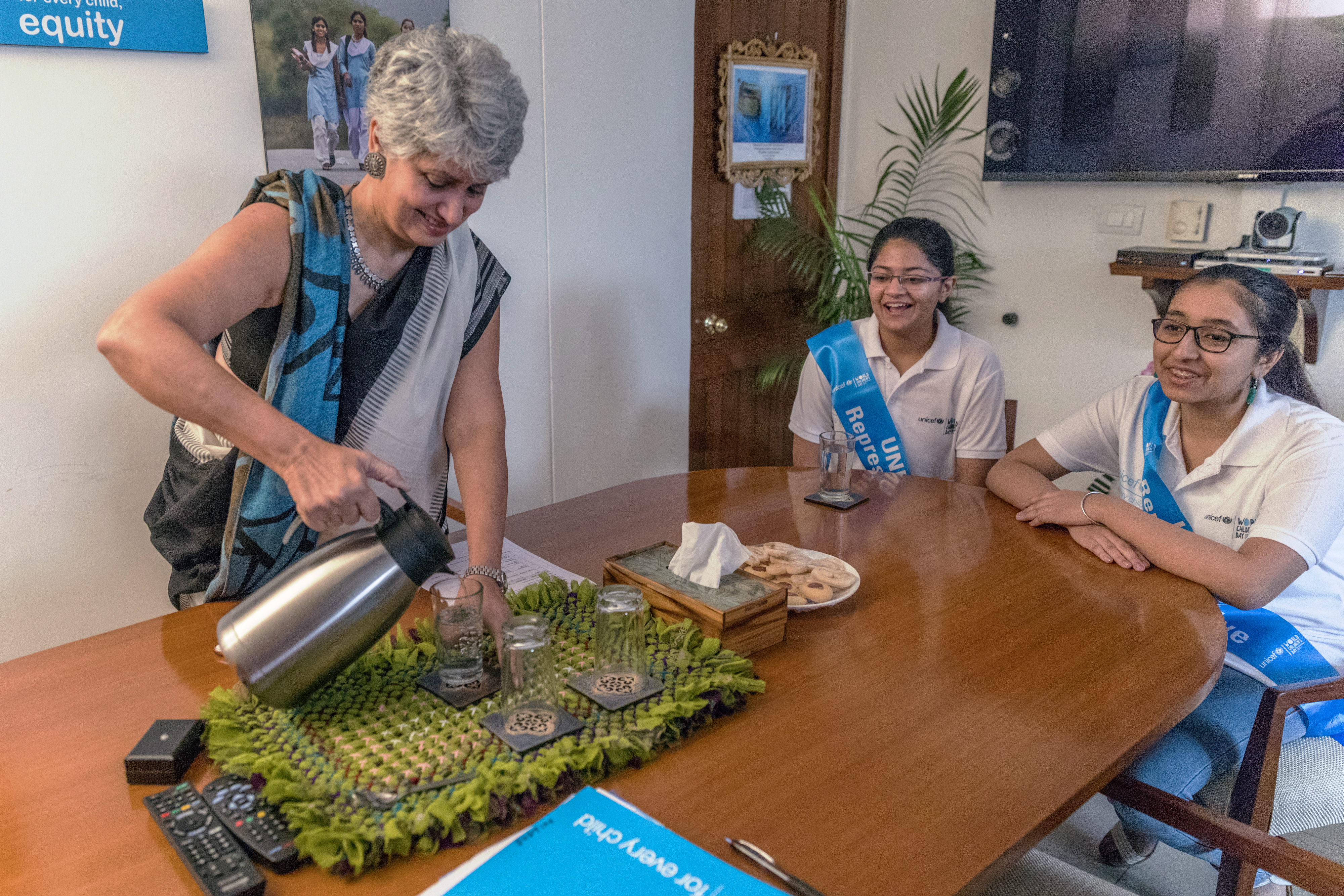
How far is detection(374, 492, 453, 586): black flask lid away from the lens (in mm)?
1005

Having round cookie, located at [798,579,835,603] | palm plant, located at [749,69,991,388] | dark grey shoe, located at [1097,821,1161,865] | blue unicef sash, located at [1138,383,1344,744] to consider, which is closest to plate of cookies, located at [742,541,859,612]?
round cookie, located at [798,579,835,603]

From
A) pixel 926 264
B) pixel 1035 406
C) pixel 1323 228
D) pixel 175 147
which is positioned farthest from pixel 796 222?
pixel 175 147

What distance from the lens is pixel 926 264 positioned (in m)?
2.16

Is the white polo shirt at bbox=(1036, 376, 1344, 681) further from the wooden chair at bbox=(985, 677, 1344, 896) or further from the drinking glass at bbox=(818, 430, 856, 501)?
the drinking glass at bbox=(818, 430, 856, 501)

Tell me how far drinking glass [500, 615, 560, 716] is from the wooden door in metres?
2.22

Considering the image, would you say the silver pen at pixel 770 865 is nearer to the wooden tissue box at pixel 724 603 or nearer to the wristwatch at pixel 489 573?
the wooden tissue box at pixel 724 603

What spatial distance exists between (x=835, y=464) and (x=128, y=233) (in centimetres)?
148

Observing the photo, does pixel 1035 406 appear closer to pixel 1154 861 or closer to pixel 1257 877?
pixel 1154 861

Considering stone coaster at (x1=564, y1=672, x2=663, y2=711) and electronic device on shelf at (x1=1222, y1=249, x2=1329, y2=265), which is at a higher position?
electronic device on shelf at (x1=1222, y1=249, x2=1329, y2=265)

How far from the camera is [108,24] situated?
174 centimetres

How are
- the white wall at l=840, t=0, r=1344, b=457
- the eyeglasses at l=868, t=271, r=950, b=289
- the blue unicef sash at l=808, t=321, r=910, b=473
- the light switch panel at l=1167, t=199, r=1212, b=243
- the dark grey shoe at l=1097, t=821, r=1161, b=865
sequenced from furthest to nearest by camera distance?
the white wall at l=840, t=0, r=1344, b=457
the light switch panel at l=1167, t=199, r=1212, b=243
the blue unicef sash at l=808, t=321, r=910, b=473
the eyeglasses at l=868, t=271, r=950, b=289
the dark grey shoe at l=1097, t=821, r=1161, b=865

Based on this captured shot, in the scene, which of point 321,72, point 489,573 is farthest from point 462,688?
point 321,72

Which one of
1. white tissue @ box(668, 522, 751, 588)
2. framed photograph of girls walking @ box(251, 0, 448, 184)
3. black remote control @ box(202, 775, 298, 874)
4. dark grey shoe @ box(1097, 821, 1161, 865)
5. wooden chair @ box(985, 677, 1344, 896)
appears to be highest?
framed photograph of girls walking @ box(251, 0, 448, 184)

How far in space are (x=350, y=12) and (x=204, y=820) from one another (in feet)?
5.96
